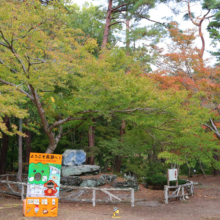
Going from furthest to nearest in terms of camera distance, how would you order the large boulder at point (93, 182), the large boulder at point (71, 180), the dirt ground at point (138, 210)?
the large boulder at point (93, 182)
the large boulder at point (71, 180)
the dirt ground at point (138, 210)

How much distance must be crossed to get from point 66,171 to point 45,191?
240 inches

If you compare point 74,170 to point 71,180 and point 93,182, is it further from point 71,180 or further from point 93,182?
point 93,182

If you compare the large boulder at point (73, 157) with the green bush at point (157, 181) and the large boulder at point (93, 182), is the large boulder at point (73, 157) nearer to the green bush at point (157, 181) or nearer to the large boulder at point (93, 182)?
the large boulder at point (93, 182)

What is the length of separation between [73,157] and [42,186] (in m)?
6.74

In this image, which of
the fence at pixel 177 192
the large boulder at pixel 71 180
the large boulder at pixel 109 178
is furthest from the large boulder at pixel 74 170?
the fence at pixel 177 192

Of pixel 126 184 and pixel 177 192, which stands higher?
pixel 177 192

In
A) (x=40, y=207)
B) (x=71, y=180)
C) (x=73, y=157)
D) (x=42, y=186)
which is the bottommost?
(x=71, y=180)

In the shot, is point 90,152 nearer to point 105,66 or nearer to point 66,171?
point 66,171

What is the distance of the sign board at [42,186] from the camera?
6820 mm

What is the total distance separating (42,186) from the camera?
6.97m

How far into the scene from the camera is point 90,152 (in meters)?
14.8

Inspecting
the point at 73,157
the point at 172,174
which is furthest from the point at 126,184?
the point at 73,157

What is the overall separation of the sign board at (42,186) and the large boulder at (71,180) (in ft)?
16.7

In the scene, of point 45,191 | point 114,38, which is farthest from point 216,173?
point 45,191
